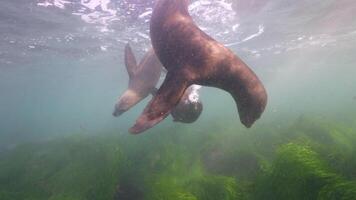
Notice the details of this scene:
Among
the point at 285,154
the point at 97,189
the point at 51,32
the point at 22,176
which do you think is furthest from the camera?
the point at 51,32

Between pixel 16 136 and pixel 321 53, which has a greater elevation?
pixel 321 53

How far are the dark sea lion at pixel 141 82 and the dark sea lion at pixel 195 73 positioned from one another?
2.97 metres

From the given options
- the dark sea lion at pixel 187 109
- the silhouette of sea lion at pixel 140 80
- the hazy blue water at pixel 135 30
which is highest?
the dark sea lion at pixel 187 109

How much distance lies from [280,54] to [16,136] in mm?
36209

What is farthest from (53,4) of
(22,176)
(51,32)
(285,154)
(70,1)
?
(285,154)

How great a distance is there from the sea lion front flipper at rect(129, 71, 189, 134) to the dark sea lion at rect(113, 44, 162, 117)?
142 inches

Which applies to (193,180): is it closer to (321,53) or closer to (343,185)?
(343,185)

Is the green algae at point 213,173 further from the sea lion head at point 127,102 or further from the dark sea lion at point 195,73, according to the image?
A: the dark sea lion at point 195,73

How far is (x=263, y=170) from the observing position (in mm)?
6562

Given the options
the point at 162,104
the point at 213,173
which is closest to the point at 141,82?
the point at 162,104

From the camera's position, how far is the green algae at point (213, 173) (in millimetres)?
5547

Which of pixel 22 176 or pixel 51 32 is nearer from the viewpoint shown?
pixel 22 176

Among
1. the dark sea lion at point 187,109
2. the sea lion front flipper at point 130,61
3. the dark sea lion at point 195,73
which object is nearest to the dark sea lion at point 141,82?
the sea lion front flipper at point 130,61

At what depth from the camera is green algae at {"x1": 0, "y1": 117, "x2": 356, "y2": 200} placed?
5547 millimetres
